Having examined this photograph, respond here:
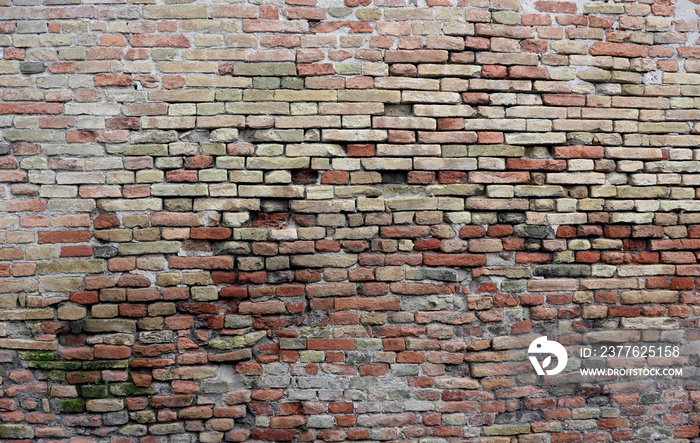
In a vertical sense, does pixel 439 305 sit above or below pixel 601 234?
below

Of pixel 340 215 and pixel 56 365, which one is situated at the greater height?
pixel 340 215

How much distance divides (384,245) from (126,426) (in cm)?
181

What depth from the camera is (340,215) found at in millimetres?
2492

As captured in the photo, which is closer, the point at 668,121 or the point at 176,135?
the point at 176,135

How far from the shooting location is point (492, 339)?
257 centimetres

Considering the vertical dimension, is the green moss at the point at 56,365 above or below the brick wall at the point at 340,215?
below

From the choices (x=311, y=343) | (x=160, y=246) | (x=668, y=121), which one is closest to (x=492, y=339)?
(x=311, y=343)

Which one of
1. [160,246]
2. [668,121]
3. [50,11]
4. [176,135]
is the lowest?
[160,246]

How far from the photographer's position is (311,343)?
8.20ft

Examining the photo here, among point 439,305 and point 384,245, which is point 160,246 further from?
point 439,305

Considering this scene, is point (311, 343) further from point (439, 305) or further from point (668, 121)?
point (668, 121)

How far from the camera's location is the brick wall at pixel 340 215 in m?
2.42

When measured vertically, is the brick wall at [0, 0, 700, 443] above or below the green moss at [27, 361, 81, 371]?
above

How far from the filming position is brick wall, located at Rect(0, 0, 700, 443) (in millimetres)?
2424
